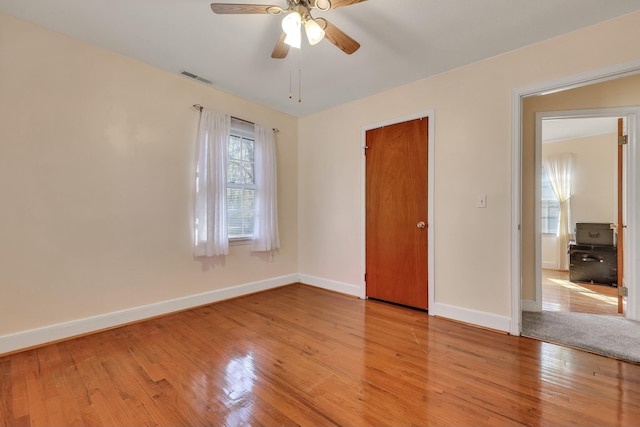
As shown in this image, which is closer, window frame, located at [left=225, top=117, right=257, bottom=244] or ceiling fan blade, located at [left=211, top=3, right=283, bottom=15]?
ceiling fan blade, located at [left=211, top=3, right=283, bottom=15]

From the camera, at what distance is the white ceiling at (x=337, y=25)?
1918mm

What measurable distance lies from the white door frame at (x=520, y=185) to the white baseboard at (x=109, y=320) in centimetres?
294

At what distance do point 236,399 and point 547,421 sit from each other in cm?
164

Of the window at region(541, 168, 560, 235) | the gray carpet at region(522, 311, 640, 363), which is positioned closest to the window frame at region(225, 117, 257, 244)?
the gray carpet at region(522, 311, 640, 363)

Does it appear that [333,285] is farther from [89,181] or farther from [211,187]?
[89,181]

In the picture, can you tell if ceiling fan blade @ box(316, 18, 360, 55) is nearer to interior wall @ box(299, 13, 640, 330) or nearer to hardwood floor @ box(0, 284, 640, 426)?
interior wall @ box(299, 13, 640, 330)

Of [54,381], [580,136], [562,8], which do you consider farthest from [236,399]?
[580,136]

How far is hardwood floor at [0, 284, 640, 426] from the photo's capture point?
55.2 inches

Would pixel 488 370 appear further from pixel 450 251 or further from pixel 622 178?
pixel 622 178

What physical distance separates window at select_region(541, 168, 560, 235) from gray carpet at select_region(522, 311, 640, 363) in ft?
10.7

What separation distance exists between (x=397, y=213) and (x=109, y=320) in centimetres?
311

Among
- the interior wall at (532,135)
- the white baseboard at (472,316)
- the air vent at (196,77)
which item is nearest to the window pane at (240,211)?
the air vent at (196,77)

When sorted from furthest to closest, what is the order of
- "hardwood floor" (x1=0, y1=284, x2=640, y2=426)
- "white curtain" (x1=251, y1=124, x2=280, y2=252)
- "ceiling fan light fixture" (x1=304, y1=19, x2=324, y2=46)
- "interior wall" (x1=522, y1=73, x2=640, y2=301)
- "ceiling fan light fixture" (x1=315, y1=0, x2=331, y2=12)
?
"white curtain" (x1=251, y1=124, x2=280, y2=252), "interior wall" (x1=522, y1=73, x2=640, y2=301), "ceiling fan light fixture" (x1=304, y1=19, x2=324, y2=46), "ceiling fan light fixture" (x1=315, y1=0, x2=331, y2=12), "hardwood floor" (x1=0, y1=284, x2=640, y2=426)

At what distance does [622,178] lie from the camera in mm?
2809
